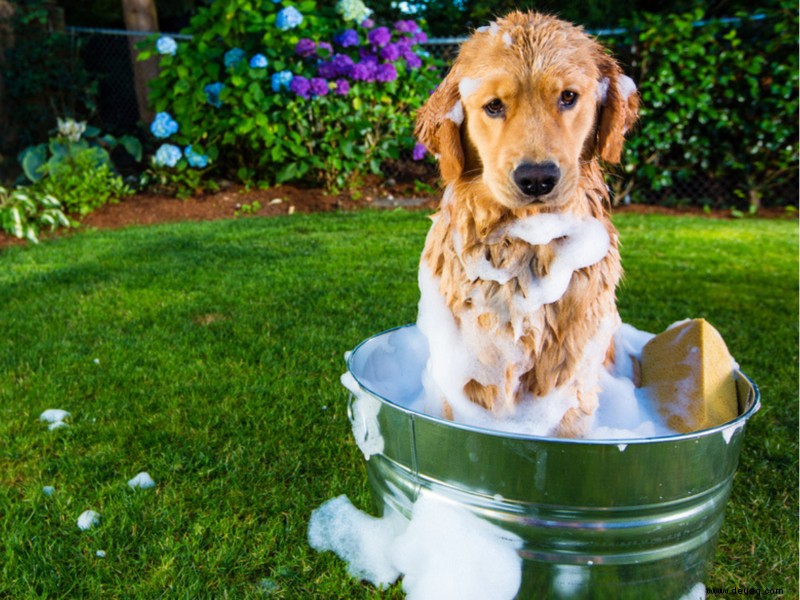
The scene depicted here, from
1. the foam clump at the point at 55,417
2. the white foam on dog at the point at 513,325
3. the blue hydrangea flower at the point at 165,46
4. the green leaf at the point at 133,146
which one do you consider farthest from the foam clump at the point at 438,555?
the green leaf at the point at 133,146

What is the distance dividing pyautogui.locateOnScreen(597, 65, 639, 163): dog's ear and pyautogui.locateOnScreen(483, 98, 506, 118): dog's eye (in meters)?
0.27

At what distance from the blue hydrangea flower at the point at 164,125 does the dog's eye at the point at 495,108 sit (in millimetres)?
5417

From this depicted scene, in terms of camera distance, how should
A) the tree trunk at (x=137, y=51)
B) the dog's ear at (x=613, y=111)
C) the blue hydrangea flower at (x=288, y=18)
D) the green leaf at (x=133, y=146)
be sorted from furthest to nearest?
the tree trunk at (x=137, y=51) < the green leaf at (x=133, y=146) < the blue hydrangea flower at (x=288, y=18) < the dog's ear at (x=613, y=111)

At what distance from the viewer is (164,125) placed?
242 inches

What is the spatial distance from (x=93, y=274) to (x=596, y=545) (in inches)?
151

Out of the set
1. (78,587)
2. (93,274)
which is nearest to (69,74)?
(93,274)

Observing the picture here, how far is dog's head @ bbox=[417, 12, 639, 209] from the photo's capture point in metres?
1.33

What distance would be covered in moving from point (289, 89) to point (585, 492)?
5464 mm

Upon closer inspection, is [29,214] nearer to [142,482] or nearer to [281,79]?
[281,79]

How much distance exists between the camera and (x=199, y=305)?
3.64m

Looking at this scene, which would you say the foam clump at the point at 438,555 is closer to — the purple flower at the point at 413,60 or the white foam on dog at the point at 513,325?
the white foam on dog at the point at 513,325

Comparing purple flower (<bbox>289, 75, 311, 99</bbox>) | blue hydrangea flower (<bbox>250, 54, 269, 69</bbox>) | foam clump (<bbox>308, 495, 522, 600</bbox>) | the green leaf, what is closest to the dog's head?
foam clump (<bbox>308, 495, 522, 600</bbox>)

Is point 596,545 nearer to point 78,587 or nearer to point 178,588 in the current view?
point 178,588

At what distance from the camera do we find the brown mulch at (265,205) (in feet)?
20.0
